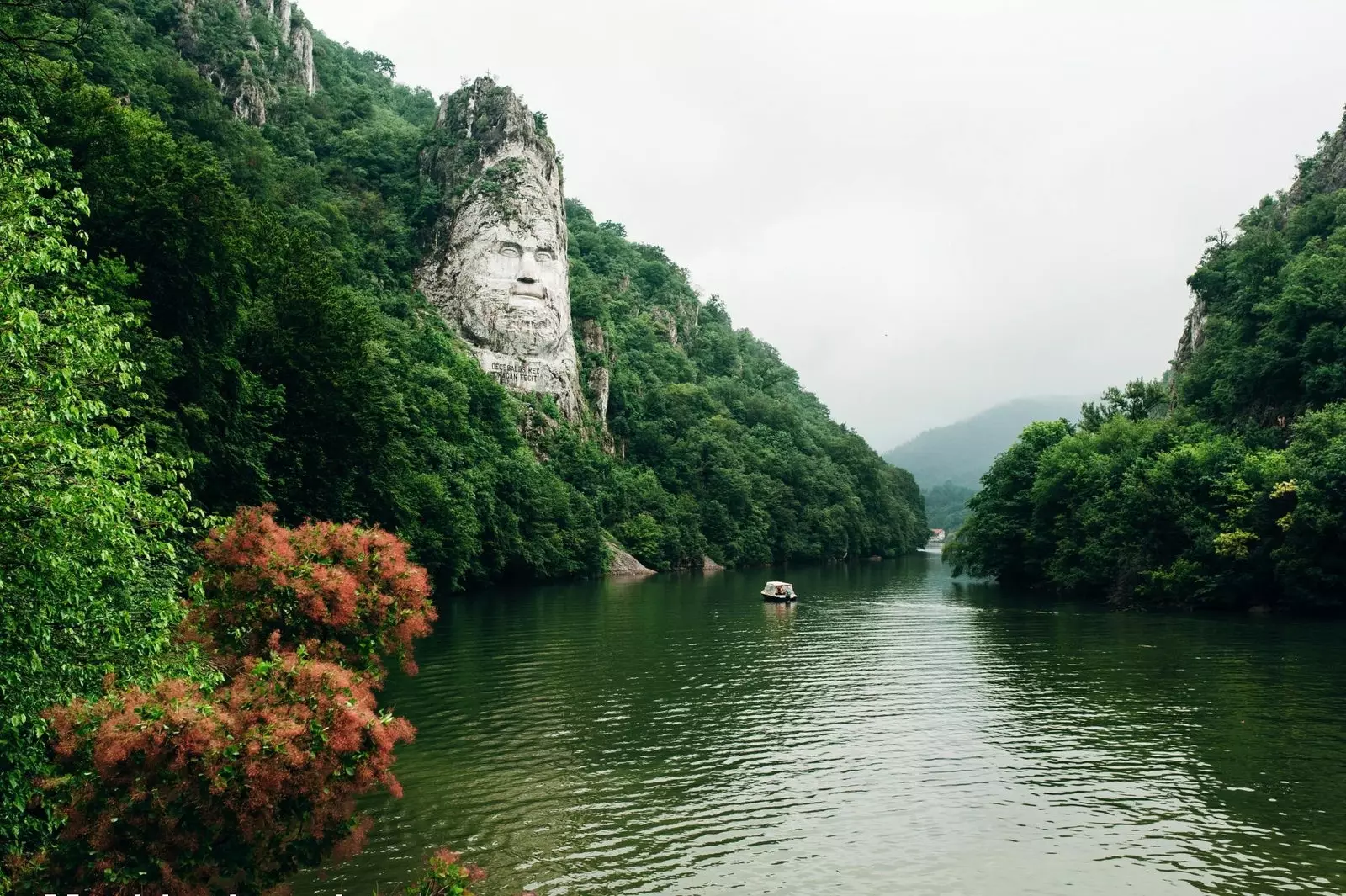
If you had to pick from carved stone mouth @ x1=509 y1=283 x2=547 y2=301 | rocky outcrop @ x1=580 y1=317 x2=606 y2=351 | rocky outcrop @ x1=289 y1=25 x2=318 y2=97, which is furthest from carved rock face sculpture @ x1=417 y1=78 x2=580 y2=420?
rocky outcrop @ x1=289 y1=25 x2=318 y2=97

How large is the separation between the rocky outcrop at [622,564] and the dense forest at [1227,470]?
110 ft

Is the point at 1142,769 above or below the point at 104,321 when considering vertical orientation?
below

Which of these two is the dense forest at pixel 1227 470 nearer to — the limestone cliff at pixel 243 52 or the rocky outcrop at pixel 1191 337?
the rocky outcrop at pixel 1191 337

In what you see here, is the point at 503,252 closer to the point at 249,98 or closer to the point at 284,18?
the point at 249,98

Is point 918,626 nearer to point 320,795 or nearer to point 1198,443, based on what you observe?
point 1198,443

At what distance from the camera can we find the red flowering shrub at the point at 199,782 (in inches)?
370

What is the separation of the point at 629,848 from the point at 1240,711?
1988 cm

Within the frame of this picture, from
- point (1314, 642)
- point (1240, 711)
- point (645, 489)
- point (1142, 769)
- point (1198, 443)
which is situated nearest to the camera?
point (1142, 769)

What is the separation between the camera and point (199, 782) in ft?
31.2

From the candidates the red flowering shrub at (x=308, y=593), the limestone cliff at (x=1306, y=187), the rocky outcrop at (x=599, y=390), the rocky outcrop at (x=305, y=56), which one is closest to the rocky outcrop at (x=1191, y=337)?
the limestone cliff at (x=1306, y=187)

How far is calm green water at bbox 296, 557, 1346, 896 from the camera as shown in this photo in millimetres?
14703

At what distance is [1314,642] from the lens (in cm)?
3834

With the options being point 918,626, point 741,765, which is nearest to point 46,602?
point 741,765

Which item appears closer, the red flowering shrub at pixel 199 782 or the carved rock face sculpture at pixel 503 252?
the red flowering shrub at pixel 199 782
